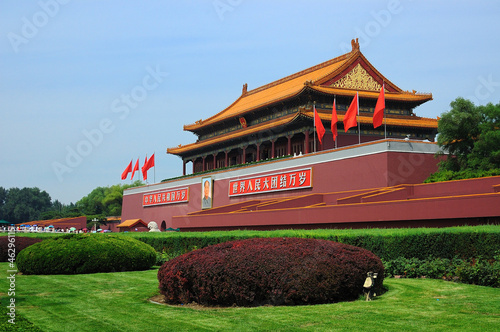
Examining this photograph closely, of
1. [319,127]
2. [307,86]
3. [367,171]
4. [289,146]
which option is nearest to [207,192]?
[289,146]

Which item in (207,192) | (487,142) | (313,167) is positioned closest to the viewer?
(487,142)

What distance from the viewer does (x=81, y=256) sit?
15.3 metres

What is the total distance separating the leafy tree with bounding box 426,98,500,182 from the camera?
2439cm

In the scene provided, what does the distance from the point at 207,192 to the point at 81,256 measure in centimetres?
2589

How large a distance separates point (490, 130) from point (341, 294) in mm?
18117

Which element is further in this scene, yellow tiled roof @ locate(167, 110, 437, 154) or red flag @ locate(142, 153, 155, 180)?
red flag @ locate(142, 153, 155, 180)

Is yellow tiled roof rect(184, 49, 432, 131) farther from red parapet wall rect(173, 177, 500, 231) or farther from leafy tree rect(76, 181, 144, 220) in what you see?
leafy tree rect(76, 181, 144, 220)

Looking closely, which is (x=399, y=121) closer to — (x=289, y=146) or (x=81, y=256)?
(x=289, y=146)

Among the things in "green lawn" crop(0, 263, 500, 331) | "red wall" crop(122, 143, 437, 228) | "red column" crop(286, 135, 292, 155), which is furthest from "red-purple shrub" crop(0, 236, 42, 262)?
"red column" crop(286, 135, 292, 155)

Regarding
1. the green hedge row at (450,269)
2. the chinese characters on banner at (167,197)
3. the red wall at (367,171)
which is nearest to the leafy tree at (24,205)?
the chinese characters on banner at (167,197)

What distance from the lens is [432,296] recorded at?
9.38 metres

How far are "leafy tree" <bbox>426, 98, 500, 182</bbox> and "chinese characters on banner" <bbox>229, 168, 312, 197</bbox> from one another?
24.7 feet

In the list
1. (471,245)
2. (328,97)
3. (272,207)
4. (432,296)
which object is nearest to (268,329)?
(432,296)

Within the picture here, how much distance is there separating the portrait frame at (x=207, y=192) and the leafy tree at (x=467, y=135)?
62.0 feet
